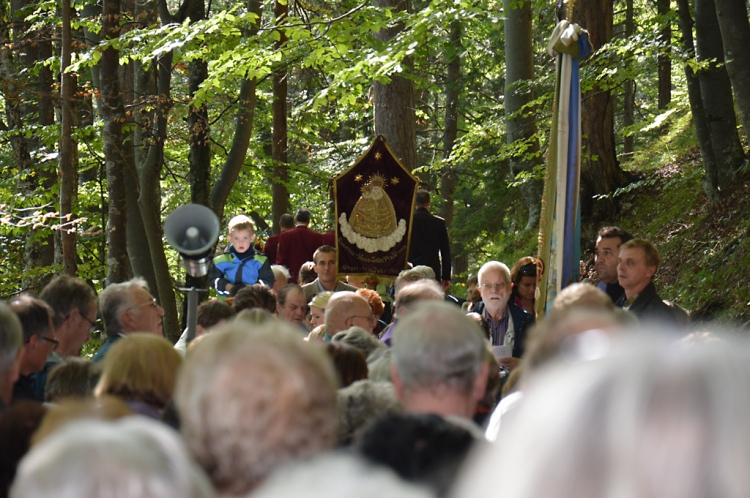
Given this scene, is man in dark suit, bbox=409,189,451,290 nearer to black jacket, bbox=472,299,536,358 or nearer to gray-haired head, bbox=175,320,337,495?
black jacket, bbox=472,299,536,358

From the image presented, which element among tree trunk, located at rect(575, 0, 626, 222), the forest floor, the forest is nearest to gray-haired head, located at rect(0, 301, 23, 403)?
the forest

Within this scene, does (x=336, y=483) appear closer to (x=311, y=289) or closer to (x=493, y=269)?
(x=493, y=269)

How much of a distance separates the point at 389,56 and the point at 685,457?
356 inches

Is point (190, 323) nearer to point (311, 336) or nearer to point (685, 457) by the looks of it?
point (311, 336)

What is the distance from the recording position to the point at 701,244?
1243 cm

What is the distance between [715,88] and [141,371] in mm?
10872

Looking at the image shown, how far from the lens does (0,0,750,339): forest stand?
10695 mm

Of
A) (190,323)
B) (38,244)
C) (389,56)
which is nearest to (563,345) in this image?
(190,323)

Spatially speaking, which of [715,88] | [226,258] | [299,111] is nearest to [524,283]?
[226,258]

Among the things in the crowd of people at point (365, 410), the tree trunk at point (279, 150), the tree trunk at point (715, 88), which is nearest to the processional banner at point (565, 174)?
the crowd of people at point (365, 410)

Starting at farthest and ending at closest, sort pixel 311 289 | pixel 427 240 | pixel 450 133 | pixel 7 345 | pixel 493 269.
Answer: pixel 450 133, pixel 427 240, pixel 311 289, pixel 493 269, pixel 7 345

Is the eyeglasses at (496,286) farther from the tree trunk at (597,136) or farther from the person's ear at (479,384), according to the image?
the tree trunk at (597,136)

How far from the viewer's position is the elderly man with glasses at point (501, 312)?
288 inches

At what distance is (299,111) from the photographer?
47.8 ft
